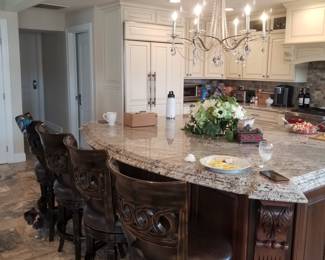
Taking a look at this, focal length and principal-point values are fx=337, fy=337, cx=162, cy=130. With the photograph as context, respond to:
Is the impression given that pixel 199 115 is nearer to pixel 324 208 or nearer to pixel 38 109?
pixel 324 208

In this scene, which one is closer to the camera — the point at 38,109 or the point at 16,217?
the point at 16,217

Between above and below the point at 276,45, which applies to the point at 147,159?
below

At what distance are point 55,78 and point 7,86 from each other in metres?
1.60

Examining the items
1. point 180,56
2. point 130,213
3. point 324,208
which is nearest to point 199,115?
point 324,208

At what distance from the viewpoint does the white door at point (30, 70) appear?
303 inches

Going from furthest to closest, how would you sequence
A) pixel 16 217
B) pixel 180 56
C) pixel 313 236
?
1. pixel 180 56
2. pixel 16 217
3. pixel 313 236

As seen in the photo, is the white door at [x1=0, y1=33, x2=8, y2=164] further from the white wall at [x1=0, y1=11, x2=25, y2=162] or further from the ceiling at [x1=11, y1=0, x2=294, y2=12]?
the ceiling at [x1=11, y1=0, x2=294, y2=12]

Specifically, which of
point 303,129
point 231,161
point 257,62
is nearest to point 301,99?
point 257,62

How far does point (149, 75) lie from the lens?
5.27 metres

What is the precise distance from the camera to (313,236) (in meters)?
2.01

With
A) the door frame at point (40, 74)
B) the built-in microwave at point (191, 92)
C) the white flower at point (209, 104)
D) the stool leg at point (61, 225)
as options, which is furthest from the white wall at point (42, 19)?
the white flower at point (209, 104)

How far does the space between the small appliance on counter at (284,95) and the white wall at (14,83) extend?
424 cm

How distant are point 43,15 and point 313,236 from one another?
18.4ft

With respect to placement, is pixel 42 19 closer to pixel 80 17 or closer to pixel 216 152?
pixel 80 17
